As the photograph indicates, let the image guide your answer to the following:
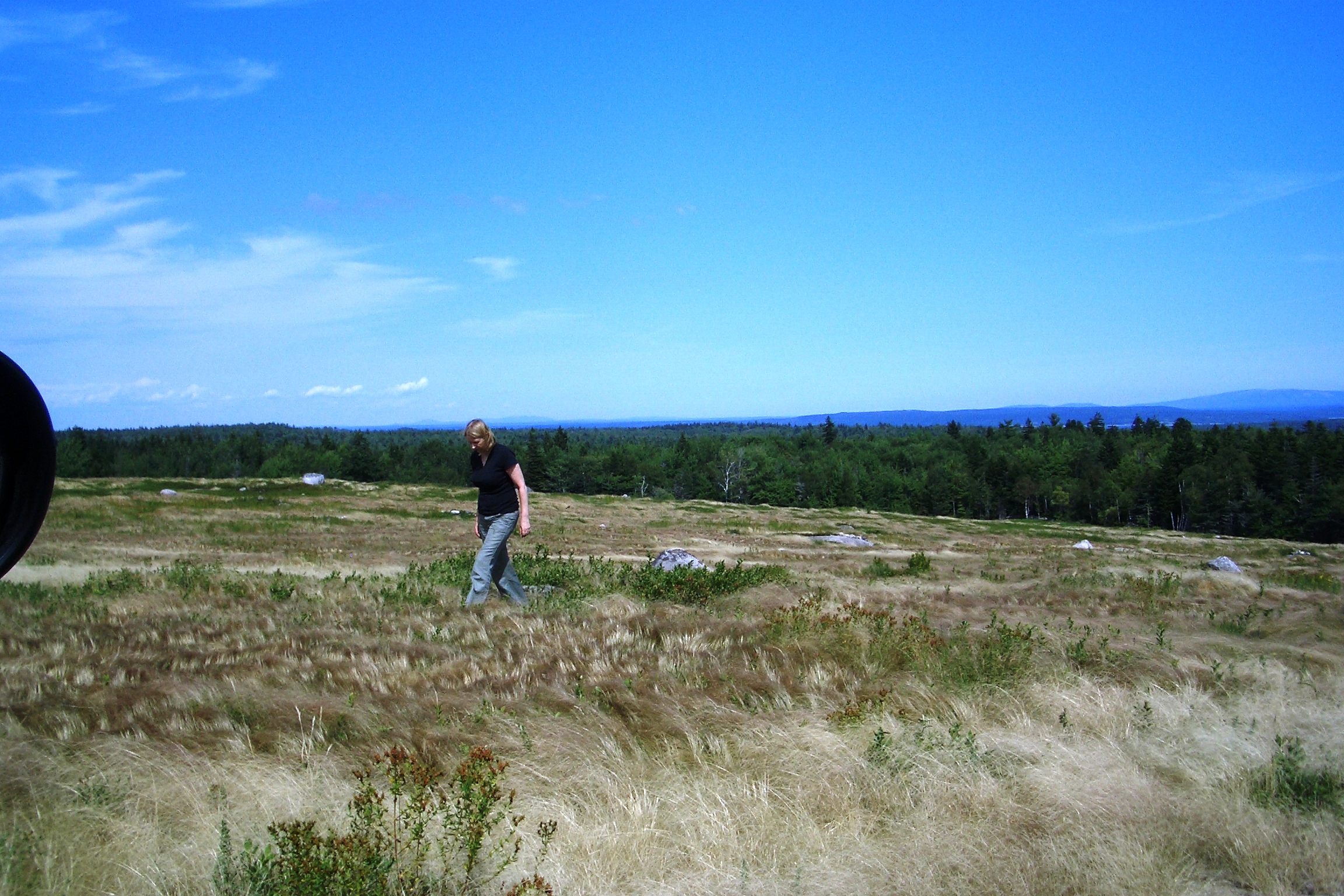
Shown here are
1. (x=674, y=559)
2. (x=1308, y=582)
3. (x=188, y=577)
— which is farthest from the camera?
(x=674, y=559)

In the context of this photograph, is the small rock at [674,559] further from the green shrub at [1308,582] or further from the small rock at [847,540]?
the small rock at [847,540]

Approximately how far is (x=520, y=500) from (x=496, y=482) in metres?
0.38

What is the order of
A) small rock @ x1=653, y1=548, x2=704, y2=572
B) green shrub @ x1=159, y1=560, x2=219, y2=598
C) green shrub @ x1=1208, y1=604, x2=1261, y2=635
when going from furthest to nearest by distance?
1. small rock @ x1=653, y1=548, x2=704, y2=572
2. green shrub @ x1=159, y1=560, x2=219, y2=598
3. green shrub @ x1=1208, y1=604, x2=1261, y2=635

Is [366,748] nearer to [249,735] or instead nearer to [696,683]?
[249,735]

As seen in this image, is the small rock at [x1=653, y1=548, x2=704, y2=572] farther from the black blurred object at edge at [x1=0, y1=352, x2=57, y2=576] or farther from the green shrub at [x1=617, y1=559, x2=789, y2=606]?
the black blurred object at edge at [x1=0, y1=352, x2=57, y2=576]

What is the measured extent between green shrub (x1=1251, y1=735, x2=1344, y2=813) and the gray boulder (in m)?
29.3

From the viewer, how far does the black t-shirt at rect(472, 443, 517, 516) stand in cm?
977

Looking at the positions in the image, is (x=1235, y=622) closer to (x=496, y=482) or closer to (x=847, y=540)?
(x=496, y=482)

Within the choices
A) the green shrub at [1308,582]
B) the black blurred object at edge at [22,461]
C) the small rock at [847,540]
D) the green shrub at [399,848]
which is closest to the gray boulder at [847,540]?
the small rock at [847,540]

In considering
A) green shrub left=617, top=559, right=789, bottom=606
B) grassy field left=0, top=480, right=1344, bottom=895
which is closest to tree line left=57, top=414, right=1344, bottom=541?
green shrub left=617, top=559, right=789, bottom=606

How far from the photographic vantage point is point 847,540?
37.3 metres

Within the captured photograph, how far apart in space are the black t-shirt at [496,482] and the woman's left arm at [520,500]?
5 cm

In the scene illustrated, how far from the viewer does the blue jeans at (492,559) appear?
984cm

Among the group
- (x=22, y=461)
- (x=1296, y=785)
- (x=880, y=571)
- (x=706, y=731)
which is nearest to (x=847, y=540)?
(x=880, y=571)
